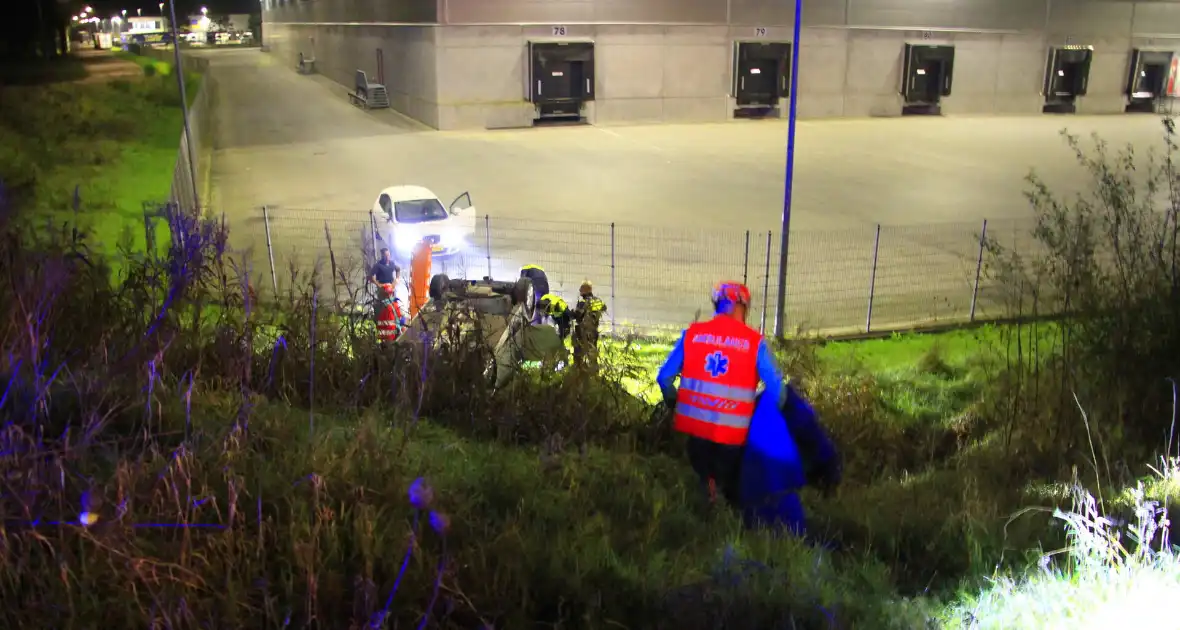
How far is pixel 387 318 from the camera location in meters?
6.90

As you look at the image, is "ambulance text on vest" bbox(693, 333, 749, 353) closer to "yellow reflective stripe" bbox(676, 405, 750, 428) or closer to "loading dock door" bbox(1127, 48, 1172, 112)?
"yellow reflective stripe" bbox(676, 405, 750, 428)

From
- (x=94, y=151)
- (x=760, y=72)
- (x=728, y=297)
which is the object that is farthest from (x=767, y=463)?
(x=760, y=72)

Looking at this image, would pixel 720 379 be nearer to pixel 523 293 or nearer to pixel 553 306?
pixel 553 306

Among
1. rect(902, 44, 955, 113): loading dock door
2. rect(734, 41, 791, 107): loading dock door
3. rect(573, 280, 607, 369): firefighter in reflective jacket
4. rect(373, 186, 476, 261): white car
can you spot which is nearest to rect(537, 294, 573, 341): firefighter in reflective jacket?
rect(573, 280, 607, 369): firefighter in reflective jacket

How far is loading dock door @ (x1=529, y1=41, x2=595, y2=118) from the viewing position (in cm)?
3769

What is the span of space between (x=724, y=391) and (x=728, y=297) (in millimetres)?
557

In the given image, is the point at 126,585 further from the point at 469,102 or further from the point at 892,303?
the point at 469,102

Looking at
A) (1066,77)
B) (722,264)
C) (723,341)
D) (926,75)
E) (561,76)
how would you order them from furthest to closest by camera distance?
(1066,77) < (926,75) < (561,76) < (722,264) < (723,341)

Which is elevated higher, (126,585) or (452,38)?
(452,38)

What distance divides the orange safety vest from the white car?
1177 centimetres

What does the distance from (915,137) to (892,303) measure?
25.9 m

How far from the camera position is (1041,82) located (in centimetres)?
4688

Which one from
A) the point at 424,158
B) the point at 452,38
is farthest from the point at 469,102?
the point at 424,158

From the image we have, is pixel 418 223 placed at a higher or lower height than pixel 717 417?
lower
